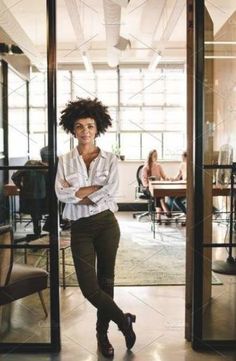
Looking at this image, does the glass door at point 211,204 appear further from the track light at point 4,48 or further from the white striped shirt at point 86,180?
the track light at point 4,48

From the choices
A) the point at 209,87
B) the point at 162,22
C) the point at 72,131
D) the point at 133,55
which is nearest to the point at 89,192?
the point at 72,131

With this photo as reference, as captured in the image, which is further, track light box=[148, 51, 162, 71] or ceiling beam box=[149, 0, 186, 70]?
track light box=[148, 51, 162, 71]

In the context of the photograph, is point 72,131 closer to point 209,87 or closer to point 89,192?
point 89,192

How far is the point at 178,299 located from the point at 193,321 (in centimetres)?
85

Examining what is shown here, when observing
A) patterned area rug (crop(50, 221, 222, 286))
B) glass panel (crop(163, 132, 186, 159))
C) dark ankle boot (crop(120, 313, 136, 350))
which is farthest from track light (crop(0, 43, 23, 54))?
glass panel (crop(163, 132, 186, 159))

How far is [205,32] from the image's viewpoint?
2590 millimetres

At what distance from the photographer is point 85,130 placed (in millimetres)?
2465

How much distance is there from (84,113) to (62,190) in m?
0.47

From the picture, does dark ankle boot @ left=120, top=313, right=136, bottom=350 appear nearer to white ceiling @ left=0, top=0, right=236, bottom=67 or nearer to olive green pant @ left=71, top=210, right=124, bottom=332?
olive green pant @ left=71, top=210, right=124, bottom=332

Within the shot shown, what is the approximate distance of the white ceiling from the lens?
421 centimetres

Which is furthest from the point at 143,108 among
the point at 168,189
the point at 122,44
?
the point at 168,189

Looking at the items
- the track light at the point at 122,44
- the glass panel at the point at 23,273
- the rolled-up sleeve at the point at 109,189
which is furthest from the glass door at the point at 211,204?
the track light at the point at 122,44

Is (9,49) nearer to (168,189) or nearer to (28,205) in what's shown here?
(28,205)

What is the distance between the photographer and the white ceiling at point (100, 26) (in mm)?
4208
